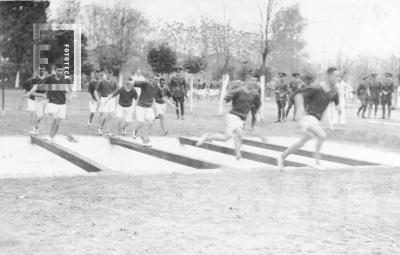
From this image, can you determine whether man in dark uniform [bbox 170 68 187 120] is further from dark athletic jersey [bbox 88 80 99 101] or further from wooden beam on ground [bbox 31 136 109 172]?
wooden beam on ground [bbox 31 136 109 172]

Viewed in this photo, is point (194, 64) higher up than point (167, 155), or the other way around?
point (194, 64)

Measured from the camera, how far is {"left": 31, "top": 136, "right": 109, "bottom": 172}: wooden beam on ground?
28.6 ft

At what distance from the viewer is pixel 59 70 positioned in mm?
12031

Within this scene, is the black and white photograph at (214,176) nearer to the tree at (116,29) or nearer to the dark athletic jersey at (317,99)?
the dark athletic jersey at (317,99)

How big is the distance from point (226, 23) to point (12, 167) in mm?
13505

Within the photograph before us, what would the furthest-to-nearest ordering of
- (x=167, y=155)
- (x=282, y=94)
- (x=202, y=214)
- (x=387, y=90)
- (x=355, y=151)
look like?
(x=387, y=90) < (x=282, y=94) < (x=355, y=151) < (x=167, y=155) < (x=202, y=214)

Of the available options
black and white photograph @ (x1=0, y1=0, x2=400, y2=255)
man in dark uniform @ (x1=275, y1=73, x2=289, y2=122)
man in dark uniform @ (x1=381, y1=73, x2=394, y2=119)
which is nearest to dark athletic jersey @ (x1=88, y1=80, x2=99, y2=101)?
black and white photograph @ (x1=0, y1=0, x2=400, y2=255)

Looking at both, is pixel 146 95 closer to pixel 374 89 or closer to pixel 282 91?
pixel 282 91

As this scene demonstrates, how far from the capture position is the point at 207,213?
219 inches

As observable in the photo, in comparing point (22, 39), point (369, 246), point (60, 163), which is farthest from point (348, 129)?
point (22, 39)

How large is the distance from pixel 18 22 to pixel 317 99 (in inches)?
1536

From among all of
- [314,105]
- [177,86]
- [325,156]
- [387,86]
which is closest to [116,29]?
[177,86]

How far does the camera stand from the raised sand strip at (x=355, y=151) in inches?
419

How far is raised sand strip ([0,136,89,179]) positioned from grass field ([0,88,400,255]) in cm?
151
